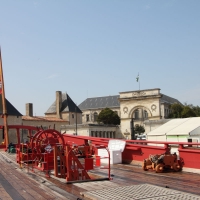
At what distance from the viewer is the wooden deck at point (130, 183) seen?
Result: 812cm

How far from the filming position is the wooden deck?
26.6 ft

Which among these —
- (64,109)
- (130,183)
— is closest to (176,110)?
(64,109)

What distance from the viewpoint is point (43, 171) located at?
1205cm

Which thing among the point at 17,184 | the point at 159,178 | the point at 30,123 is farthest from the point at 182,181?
the point at 30,123

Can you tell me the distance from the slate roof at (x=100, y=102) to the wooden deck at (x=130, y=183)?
306 feet

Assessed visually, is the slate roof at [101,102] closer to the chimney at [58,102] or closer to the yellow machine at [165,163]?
the chimney at [58,102]

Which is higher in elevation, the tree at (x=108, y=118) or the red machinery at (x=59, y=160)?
the tree at (x=108, y=118)

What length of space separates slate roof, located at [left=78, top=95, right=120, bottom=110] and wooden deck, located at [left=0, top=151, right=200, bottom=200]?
9330cm

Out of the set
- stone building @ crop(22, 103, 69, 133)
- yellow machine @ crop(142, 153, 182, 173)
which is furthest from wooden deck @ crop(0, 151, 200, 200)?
stone building @ crop(22, 103, 69, 133)

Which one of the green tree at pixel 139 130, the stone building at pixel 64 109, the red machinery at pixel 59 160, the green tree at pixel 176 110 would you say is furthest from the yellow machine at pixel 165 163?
the green tree at pixel 176 110

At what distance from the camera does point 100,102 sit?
108750 mm

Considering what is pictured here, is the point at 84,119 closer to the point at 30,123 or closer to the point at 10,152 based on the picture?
the point at 30,123

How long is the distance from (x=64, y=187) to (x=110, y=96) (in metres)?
100

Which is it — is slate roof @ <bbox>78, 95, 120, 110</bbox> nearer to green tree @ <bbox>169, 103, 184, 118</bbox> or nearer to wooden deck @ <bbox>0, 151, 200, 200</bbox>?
green tree @ <bbox>169, 103, 184, 118</bbox>
